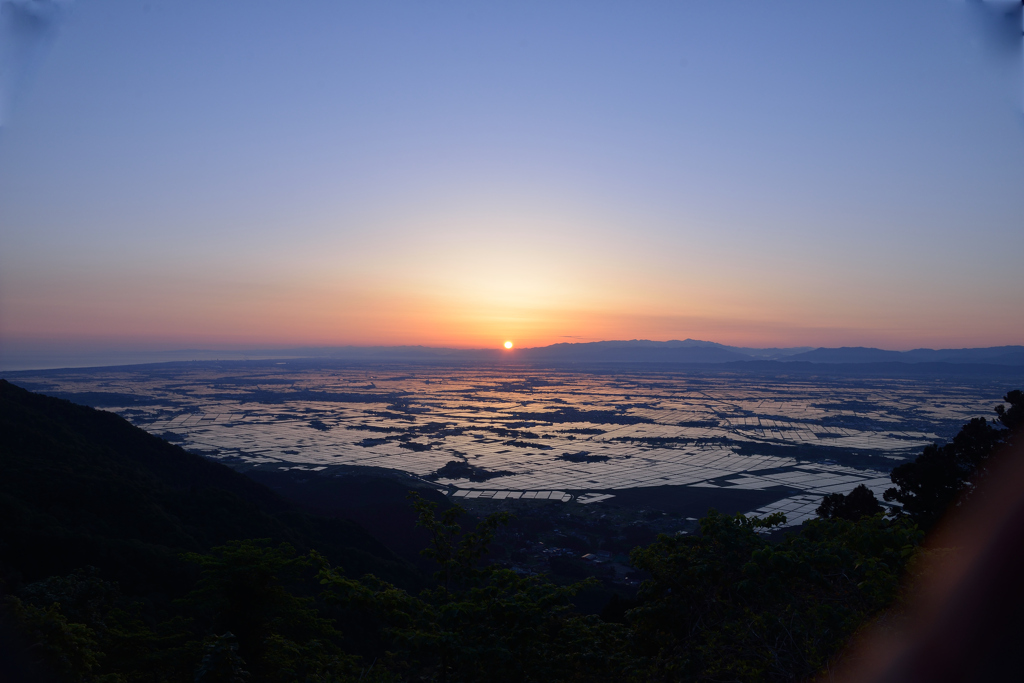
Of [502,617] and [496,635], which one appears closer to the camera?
[496,635]

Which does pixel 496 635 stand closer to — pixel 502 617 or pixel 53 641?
pixel 502 617

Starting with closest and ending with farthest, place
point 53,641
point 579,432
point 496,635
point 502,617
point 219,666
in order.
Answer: point 53,641 → point 219,666 → point 496,635 → point 502,617 → point 579,432

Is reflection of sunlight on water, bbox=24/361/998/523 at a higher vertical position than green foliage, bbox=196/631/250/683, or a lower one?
lower

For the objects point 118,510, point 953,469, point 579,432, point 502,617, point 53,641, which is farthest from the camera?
point 579,432

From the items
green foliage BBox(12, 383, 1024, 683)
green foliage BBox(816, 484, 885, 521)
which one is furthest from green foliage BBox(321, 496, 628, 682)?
green foliage BBox(816, 484, 885, 521)

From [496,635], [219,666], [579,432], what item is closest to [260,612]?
[219,666]

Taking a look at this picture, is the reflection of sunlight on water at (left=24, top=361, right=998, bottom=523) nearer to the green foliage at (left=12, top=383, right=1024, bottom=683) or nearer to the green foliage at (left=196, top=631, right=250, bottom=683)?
the green foliage at (left=12, top=383, right=1024, bottom=683)

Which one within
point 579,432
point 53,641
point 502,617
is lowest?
point 579,432
